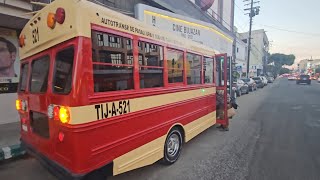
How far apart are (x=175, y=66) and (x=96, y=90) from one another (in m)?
2.15

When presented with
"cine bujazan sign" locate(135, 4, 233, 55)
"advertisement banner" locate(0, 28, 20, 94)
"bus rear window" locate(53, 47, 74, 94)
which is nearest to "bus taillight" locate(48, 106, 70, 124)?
"bus rear window" locate(53, 47, 74, 94)

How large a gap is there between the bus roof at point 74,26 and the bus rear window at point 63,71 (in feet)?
0.59

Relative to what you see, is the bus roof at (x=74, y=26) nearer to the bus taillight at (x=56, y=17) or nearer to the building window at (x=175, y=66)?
the bus taillight at (x=56, y=17)

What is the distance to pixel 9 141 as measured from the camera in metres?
5.58

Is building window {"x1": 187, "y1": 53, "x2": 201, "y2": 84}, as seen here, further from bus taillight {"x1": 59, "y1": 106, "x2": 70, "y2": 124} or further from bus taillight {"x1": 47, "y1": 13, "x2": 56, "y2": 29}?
bus taillight {"x1": 59, "y1": 106, "x2": 70, "y2": 124}

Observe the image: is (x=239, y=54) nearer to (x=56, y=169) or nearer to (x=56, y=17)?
(x=56, y=17)

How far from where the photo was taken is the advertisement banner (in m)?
7.57

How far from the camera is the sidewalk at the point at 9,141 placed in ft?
16.1

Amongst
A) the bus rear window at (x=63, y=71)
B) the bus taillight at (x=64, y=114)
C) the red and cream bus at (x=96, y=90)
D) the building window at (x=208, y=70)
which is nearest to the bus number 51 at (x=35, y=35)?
the red and cream bus at (x=96, y=90)

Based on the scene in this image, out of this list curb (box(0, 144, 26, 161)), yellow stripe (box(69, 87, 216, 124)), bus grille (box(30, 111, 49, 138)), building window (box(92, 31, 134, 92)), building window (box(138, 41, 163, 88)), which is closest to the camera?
yellow stripe (box(69, 87, 216, 124))

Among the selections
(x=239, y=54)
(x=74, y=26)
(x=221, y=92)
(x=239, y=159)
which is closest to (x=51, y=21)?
(x=74, y=26)

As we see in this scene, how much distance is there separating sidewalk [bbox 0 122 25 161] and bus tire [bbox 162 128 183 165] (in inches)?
129

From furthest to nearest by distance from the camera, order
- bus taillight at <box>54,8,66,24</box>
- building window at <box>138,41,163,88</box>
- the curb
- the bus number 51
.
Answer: the curb
building window at <box>138,41,163,88</box>
the bus number 51
bus taillight at <box>54,8,66,24</box>

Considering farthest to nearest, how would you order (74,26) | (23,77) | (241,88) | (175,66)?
(241,88) → (175,66) → (23,77) → (74,26)
